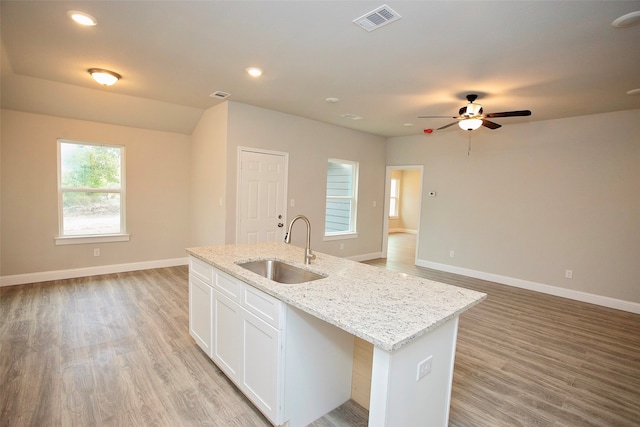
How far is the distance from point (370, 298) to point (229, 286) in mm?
1051

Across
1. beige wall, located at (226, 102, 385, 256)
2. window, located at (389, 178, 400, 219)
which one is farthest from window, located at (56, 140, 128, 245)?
window, located at (389, 178, 400, 219)

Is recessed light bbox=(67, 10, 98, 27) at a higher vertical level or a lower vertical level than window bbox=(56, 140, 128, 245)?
higher

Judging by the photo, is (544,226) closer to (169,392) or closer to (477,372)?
(477,372)

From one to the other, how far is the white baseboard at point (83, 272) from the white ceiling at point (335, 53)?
7.64 feet

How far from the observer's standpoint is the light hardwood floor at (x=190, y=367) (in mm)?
2084

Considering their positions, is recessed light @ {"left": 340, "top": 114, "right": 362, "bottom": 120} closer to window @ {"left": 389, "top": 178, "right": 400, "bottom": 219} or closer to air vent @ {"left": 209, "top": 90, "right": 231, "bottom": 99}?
air vent @ {"left": 209, "top": 90, "right": 231, "bottom": 99}

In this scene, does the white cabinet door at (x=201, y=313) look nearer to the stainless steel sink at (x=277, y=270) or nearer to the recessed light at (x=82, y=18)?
the stainless steel sink at (x=277, y=270)

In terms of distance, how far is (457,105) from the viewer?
13.9 ft

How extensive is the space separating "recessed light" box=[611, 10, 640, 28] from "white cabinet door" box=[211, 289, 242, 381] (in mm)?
3186

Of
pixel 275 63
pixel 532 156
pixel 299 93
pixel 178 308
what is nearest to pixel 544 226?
pixel 532 156

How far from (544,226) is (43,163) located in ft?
24.6

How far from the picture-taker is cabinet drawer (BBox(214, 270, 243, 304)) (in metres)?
2.14

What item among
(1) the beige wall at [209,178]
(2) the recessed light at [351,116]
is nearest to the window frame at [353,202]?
(2) the recessed light at [351,116]

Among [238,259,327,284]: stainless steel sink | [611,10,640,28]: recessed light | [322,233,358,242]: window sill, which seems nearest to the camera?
[611,10,640,28]: recessed light
